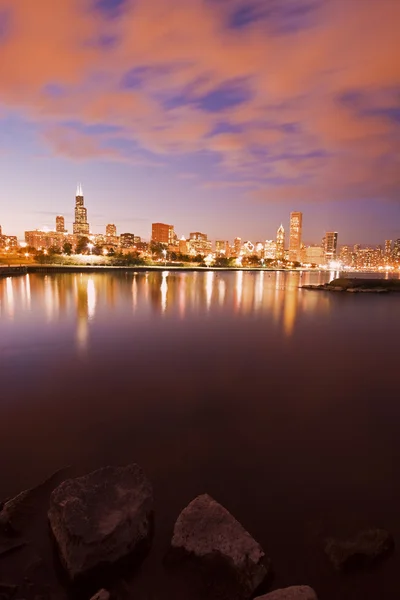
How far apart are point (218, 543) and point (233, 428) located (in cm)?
436

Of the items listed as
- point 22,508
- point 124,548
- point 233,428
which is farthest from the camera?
point 233,428

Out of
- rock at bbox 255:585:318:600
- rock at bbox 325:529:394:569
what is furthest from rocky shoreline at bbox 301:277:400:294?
rock at bbox 255:585:318:600

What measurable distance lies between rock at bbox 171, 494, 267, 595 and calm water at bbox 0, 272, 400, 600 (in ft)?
1.40

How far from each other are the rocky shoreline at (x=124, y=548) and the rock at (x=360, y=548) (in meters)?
0.01

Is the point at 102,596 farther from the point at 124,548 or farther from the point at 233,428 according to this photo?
the point at 233,428

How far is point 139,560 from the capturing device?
4766mm

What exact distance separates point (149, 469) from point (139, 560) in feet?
7.48

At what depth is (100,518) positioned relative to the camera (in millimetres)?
4660

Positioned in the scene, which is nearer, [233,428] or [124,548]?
[124,548]

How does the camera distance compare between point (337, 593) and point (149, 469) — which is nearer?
point (337, 593)

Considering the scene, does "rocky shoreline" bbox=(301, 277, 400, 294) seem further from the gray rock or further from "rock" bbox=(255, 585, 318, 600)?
the gray rock

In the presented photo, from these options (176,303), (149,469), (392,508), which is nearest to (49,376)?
(149,469)

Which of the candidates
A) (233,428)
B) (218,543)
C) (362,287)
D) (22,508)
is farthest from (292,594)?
(362,287)

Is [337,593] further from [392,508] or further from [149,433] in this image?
[149,433]
